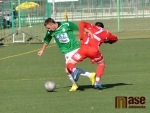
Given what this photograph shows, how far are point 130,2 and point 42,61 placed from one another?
55.7ft

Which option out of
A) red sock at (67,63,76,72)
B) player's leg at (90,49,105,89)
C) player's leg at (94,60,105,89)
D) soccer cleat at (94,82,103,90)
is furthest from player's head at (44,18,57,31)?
soccer cleat at (94,82,103,90)

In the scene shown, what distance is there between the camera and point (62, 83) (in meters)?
14.4

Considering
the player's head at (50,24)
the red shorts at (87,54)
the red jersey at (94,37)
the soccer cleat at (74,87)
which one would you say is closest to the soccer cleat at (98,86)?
the soccer cleat at (74,87)

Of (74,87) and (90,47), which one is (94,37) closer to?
(90,47)

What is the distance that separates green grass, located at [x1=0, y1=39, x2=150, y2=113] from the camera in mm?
10797

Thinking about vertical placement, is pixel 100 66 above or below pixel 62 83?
above

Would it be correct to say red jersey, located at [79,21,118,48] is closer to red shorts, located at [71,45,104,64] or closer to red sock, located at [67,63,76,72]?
red shorts, located at [71,45,104,64]

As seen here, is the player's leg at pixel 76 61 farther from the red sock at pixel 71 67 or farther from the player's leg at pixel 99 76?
the player's leg at pixel 99 76

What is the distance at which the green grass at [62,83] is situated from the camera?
10797 millimetres

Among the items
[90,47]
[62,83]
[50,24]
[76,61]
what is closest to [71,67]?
[76,61]

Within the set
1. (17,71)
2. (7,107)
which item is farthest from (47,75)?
(7,107)

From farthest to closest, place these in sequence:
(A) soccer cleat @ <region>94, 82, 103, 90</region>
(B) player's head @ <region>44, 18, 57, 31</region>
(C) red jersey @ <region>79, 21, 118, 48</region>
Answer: (B) player's head @ <region>44, 18, 57, 31</region>, (C) red jersey @ <region>79, 21, 118, 48</region>, (A) soccer cleat @ <region>94, 82, 103, 90</region>

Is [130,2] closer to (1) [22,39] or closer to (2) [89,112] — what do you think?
(1) [22,39]

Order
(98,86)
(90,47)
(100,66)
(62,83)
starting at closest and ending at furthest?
(98,86)
(90,47)
(100,66)
(62,83)
